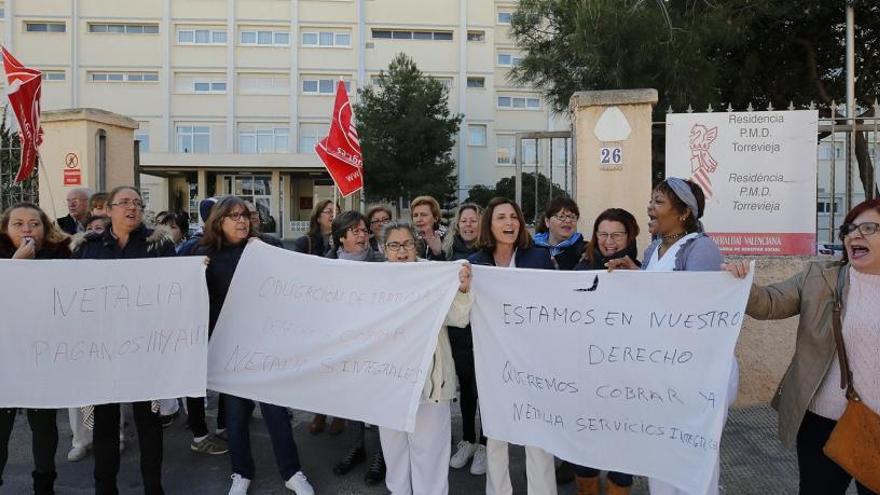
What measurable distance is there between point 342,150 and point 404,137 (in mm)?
20752

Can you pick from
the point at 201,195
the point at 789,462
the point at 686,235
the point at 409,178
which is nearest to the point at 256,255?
the point at 686,235

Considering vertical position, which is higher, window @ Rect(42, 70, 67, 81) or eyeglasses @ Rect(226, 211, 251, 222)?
window @ Rect(42, 70, 67, 81)

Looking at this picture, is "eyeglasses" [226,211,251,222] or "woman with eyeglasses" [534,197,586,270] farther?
"woman with eyeglasses" [534,197,586,270]

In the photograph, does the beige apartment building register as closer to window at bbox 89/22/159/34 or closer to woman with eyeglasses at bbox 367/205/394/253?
window at bbox 89/22/159/34

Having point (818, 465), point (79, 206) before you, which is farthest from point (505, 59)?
point (818, 465)

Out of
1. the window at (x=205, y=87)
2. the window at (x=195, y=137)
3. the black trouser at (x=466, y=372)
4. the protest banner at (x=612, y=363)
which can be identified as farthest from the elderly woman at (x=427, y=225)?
the window at (x=205, y=87)

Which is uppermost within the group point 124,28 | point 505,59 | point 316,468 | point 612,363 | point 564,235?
point 124,28

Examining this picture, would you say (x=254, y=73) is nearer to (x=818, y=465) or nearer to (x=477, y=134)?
(x=477, y=134)

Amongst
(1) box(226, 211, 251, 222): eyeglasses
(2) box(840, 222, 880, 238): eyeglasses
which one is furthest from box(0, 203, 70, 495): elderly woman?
(2) box(840, 222, 880, 238): eyeglasses

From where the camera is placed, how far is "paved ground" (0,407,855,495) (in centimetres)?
383

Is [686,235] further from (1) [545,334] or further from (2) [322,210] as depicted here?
(2) [322,210]

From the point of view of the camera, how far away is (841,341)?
2451 mm

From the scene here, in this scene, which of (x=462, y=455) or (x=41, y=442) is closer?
(x=41, y=442)

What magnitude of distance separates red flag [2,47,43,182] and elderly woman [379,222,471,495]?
569 centimetres
